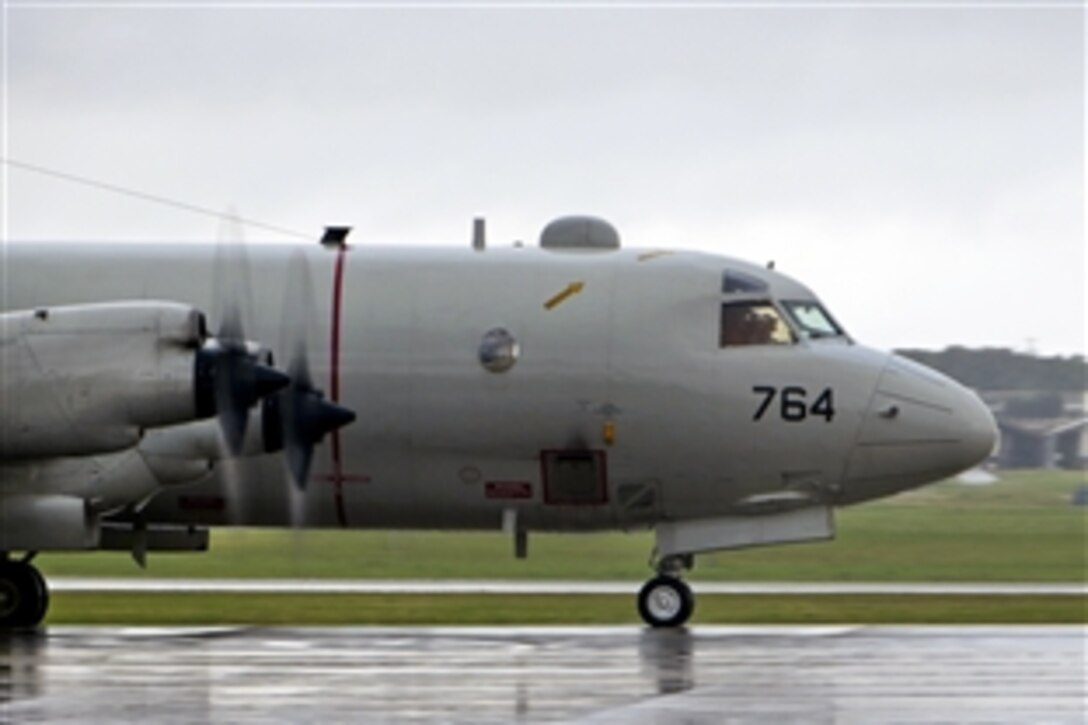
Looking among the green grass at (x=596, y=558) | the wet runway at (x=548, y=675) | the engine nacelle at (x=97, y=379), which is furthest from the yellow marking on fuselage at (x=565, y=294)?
the green grass at (x=596, y=558)

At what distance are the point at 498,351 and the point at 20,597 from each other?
6.36 m

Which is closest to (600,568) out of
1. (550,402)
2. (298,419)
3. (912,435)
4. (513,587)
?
(513,587)

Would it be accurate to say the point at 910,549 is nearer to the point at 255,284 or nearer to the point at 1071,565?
the point at 1071,565

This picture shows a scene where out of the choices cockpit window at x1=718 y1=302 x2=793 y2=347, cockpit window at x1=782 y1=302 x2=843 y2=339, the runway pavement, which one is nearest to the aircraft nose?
cockpit window at x1=782 y1=302 x2=843 y2=339

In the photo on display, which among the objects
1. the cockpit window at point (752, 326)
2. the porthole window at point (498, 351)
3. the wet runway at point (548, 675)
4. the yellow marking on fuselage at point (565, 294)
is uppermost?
the yellow marking on fuselage at point (565, 294)

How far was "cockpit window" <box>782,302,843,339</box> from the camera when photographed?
1045 inches

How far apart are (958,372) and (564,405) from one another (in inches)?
4678

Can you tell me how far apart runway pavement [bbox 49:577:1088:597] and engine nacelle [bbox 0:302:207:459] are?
37.8ft

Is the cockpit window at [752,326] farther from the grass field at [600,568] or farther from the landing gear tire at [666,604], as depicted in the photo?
the grass field at [600,568]

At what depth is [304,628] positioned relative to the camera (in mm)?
26094

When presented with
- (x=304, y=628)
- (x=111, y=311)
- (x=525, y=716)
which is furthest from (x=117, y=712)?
(x=304, y=628)

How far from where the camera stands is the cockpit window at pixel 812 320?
26547mm

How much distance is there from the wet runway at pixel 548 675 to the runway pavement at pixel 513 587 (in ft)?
24.0

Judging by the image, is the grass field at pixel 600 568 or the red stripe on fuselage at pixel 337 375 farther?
the grass field at pixel 600 568
